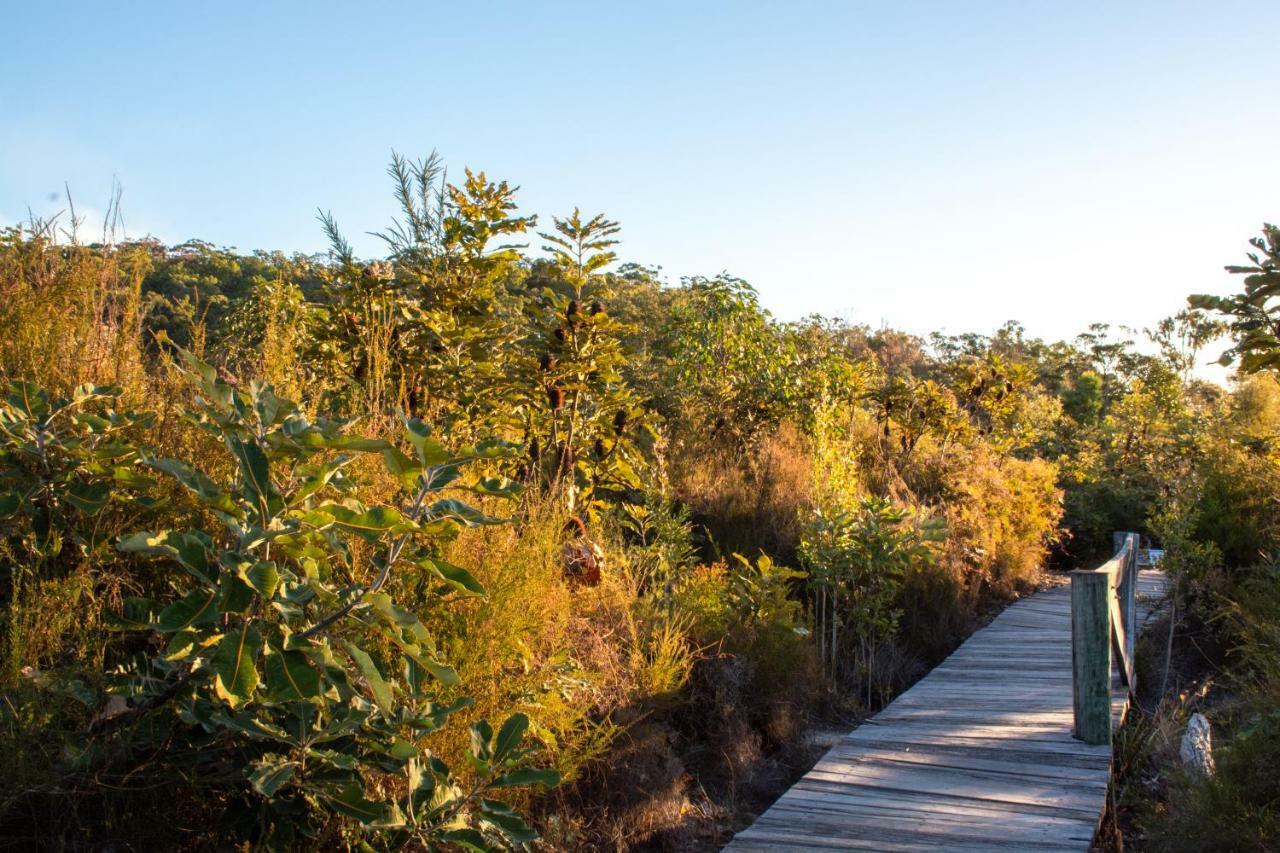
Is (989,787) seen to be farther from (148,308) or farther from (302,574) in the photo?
(148,308)

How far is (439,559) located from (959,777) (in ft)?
9.06

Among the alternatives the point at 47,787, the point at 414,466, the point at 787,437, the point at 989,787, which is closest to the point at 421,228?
the point at 414,466

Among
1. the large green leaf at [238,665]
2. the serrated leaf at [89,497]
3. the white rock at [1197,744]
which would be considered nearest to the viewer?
the large green leaf at [238,665]

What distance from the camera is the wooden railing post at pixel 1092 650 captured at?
4.46 m

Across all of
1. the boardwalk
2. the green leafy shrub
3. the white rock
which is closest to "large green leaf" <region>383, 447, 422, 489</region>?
the green leafy shrub

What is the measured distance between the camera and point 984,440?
1067cm

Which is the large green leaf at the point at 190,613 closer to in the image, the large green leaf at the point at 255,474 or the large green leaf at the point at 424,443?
the large green leaf at the point at 255,474

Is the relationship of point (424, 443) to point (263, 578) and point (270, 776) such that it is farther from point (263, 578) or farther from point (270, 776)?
point (270, 776)

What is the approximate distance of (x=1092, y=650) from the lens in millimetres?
4457

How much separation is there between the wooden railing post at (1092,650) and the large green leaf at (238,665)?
3.79 meters

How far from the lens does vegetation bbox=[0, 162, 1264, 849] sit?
7.36 feet

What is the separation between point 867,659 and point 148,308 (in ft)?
15.6

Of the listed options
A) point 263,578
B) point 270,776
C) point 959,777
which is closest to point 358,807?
point 270,776

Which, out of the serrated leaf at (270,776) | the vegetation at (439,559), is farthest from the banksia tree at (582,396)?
the serrated leaf at (270,776)
